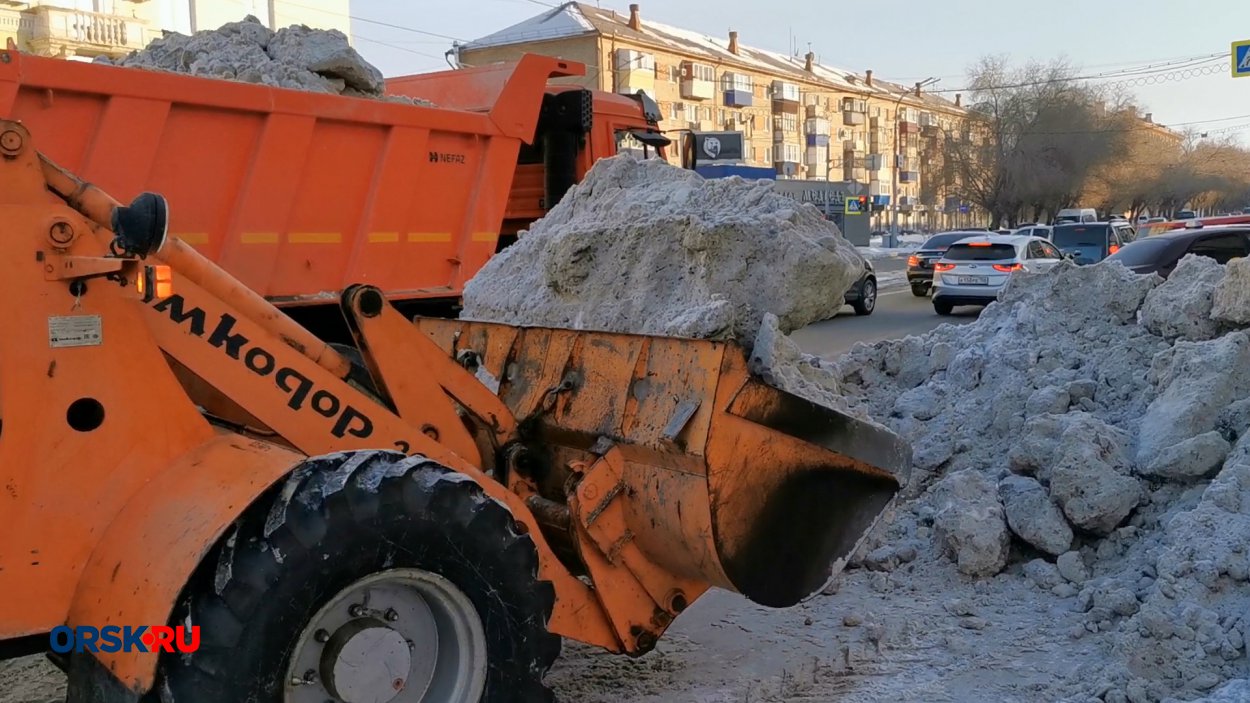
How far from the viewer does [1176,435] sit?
5.02 m

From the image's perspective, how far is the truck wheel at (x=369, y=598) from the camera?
2605 mm

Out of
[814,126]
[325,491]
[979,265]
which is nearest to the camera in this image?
[325,491]

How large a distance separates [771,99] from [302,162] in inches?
2782

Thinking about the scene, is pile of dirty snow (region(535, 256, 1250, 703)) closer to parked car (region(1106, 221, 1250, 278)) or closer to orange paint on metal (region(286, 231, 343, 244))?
orange paint on metal (region(286, 231, 343, 244))

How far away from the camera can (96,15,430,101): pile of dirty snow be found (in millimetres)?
7059

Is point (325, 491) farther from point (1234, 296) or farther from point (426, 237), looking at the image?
point (426, 237)

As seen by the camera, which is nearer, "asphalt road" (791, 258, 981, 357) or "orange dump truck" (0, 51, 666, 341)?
"orange dump truck" (0, 51, 666, 341)

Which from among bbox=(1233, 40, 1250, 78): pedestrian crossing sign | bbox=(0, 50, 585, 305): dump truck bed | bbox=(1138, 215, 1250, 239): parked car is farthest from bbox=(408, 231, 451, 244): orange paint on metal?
bbox=(1233, 40, 1250, 78): pedestrian crossing sign

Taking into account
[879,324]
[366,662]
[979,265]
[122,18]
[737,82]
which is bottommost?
[879,324]

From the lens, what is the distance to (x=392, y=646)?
2930 mm

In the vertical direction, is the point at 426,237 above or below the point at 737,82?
below

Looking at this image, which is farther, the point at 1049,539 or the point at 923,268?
the point at 923,268

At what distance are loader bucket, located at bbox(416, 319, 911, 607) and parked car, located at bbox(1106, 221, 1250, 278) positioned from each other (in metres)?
11.0

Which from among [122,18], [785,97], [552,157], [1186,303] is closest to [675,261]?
[1186,303]
